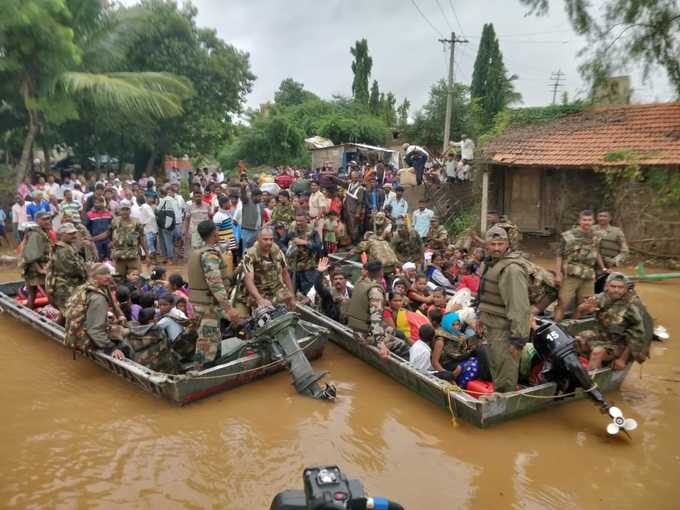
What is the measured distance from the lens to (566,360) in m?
5.69

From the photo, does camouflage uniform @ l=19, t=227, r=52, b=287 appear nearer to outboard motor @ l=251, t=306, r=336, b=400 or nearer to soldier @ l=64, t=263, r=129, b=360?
soldier @ l=64, t=263, r=129, b=360

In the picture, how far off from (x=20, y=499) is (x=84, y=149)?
62.6 feet

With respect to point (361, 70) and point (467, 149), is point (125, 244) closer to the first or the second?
point (467, 149)

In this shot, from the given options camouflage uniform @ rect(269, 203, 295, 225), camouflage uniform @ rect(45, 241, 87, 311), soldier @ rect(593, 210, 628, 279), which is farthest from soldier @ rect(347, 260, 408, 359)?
camouflage uniform @ rect(269, 203, 295, 225)

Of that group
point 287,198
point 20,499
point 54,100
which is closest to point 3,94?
point 54,100

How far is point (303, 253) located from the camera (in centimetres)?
858

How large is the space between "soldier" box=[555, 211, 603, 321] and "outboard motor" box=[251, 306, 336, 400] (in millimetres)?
3619

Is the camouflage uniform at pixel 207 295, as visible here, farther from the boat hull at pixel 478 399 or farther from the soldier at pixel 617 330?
the soldier at pixel 617 330

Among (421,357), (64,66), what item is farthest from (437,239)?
(64,66)

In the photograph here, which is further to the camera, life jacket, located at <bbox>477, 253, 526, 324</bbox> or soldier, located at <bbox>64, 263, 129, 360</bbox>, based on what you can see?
soldier, located at <bbox>64, 263, 129, 360</bbox>

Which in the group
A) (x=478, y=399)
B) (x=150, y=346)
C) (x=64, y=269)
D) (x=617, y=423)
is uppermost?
(x=64, y=269)

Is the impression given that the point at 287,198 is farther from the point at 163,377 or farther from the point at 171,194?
the point at 163,377

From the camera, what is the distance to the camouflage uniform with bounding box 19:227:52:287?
839cm

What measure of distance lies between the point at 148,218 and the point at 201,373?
279 inches
